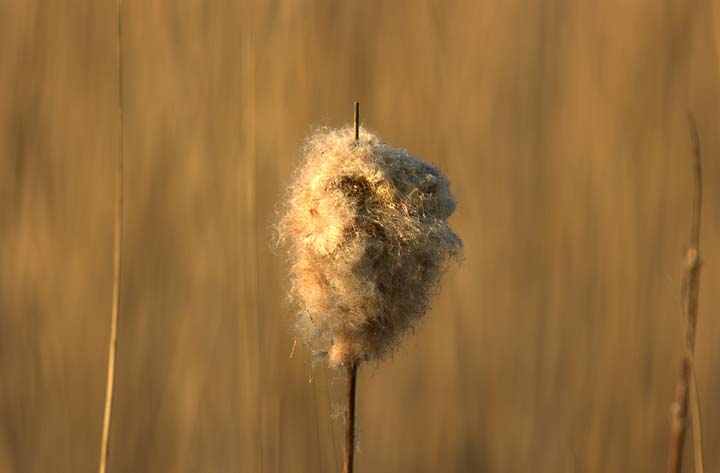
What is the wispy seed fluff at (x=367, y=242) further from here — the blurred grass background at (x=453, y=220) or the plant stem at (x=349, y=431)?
the blurred grass background at (x=453, y=220)

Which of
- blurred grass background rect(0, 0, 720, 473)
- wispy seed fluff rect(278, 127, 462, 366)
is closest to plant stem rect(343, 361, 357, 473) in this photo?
wispy seed fluff rect(278, 127, 462, 366)

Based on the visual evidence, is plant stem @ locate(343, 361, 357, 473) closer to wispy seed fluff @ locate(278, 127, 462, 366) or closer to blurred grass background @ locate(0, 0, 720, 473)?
wispy seed fluff @ locate(278, 127, 462, 366)

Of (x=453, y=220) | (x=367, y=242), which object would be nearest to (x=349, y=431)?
(x=367, y=242)

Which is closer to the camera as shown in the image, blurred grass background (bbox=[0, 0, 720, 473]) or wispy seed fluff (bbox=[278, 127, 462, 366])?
wispy seed fluff (bbox=[278, 127, 462, 366])

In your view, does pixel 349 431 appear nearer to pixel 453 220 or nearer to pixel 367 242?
pixel 367 242

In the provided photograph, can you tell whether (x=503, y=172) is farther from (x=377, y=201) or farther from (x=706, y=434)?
(x=377, y=201)

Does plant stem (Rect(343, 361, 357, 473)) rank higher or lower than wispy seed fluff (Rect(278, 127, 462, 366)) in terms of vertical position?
lower

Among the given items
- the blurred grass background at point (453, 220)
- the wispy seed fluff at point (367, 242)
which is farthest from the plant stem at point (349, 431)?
the blurred grass background at point (453, 220)
